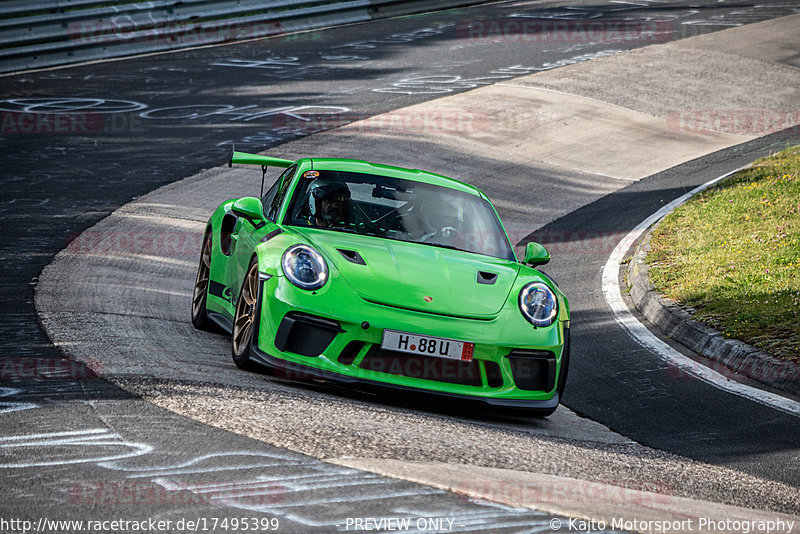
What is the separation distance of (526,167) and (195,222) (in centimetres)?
656

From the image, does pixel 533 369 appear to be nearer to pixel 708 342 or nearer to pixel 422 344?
pixel 422 344

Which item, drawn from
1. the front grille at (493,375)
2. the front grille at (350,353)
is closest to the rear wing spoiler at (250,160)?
the front grille at (350,353)

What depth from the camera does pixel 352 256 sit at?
6.09 m

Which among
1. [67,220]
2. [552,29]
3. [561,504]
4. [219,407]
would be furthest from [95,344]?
[552,29]

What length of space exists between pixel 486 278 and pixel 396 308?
29.8 inches

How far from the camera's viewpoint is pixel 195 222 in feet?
39.7

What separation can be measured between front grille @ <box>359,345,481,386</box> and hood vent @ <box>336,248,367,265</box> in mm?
611

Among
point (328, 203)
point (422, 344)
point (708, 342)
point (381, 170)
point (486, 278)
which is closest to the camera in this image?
point (422, 344)

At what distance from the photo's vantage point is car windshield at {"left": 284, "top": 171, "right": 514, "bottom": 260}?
22.6 ft

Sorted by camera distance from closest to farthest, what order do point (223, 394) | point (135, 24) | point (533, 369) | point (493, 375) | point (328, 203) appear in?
point (223, 394) < point (493, 375) < point (533, 369) < point (328, 203) < point (135, 24)

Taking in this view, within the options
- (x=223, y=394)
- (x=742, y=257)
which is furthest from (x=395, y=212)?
(x=742, y=257)

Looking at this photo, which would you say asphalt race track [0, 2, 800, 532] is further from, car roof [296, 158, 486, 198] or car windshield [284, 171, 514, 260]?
car roof [296, 158, 486, 198]

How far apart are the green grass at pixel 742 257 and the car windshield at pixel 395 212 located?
2.46 m

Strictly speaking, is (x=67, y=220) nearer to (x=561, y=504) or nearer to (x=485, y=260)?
(x=485, y=260)
